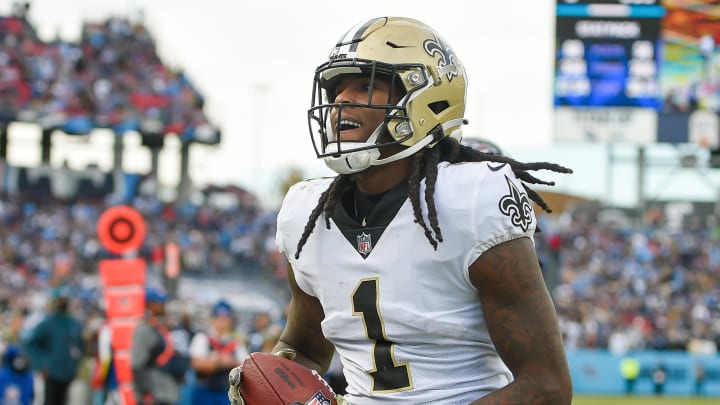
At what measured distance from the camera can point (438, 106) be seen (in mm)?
2574

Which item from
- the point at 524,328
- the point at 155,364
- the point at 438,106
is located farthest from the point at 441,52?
the point at 155,364

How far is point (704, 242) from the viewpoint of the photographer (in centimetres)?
2212

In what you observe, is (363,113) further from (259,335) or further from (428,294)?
(259,335)

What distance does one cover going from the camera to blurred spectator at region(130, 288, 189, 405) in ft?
26.9

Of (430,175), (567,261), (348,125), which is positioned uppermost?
(348,125)

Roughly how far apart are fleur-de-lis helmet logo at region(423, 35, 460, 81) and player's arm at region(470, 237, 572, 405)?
523mm

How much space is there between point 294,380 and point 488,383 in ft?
1.58

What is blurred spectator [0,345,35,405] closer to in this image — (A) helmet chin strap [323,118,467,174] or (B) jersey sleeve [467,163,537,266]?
(A) helmet chin strap [323,118,467,174]

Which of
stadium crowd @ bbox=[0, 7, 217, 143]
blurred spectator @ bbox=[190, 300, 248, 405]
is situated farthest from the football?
stadium crowd @ bbox=[0, 7, 217, 143]

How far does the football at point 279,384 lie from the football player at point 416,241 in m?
0.04

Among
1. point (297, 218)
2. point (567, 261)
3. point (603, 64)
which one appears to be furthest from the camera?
point (567, 261)

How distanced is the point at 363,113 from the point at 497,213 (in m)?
0.44

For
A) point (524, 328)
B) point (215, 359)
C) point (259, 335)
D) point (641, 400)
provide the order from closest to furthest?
point (524, 328) → point (215, 359) → point (259, 335) → point (641, 400)

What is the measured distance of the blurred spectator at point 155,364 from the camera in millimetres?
8195
